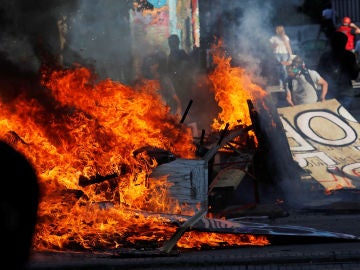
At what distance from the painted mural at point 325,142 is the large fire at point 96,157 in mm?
2016

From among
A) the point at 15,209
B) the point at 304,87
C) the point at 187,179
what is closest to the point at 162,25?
the point at 304,87

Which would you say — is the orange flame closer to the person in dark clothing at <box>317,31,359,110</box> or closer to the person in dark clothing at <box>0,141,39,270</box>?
the person in dark clothing at <box>317,31,359,110</box>

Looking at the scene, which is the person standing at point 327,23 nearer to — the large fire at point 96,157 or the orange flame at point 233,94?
the orange flame at point 233,94

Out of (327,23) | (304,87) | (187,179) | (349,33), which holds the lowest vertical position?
(187,179)

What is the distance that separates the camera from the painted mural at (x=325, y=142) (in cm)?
901

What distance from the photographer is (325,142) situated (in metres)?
9.63

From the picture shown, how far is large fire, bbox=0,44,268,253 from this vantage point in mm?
5480

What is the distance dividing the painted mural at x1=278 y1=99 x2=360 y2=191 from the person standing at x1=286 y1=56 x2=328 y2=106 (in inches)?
96.8

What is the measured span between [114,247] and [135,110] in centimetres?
249

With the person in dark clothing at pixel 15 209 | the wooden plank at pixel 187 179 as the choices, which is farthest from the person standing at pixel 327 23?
the person in dark clothing at pixel 15 209

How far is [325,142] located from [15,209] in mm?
8846

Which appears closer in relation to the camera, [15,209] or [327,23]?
[15,209]

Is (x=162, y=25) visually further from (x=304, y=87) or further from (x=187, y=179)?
(x=187, y=179)

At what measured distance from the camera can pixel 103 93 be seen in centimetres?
736
